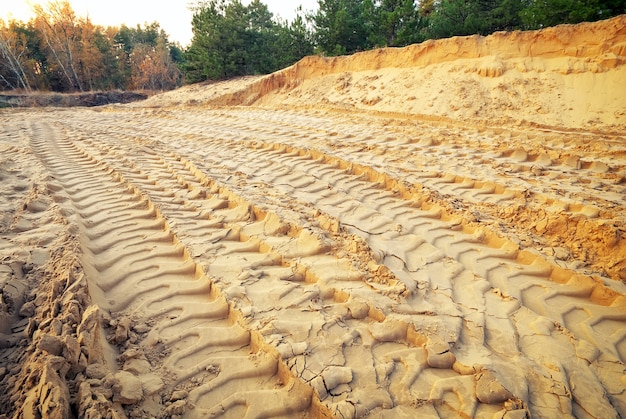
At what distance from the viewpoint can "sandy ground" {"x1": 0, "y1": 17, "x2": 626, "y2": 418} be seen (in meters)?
1.48

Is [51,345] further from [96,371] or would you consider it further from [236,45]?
[236,45]

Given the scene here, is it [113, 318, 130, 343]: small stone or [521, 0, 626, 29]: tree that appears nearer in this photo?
[113, 318, 130, 343]: small stone

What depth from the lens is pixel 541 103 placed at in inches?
298

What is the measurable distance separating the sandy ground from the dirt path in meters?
0.01

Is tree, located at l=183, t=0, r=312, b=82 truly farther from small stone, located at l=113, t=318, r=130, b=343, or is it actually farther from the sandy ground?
small stone, located at l=113, t=318, r=130, b=343

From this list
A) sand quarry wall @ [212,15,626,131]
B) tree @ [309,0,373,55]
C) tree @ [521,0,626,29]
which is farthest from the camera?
tree @ [309,0,373,55]

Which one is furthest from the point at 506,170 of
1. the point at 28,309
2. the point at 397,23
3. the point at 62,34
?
the point at 62,34

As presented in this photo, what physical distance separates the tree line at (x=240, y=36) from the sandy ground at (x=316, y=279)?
33.7ft

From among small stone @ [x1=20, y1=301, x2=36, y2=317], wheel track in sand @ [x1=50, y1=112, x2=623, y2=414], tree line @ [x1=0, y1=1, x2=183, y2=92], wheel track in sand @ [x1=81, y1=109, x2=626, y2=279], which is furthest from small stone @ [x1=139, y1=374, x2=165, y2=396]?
tree line @ [x1=0, y1=1, x2=183, y2=92]

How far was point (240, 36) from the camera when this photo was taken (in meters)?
19.3

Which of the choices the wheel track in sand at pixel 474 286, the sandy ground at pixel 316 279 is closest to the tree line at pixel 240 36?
the sandy ground at pixel 316 279

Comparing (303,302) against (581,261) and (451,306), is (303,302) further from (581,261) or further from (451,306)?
(581,261)

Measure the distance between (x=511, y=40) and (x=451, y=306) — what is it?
9.85 m

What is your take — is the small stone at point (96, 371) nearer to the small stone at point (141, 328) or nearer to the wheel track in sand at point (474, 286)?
the small stone at point (141, 328)
